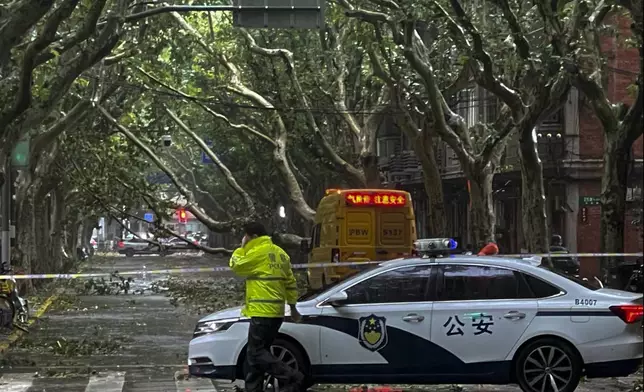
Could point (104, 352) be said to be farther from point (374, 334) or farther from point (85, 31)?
point (374, 334)

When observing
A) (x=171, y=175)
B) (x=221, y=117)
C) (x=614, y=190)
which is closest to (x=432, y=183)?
(x=614, y=190)

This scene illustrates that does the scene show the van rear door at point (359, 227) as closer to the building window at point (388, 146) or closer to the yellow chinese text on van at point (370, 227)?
the yellow chinese text on van at point (370, 227)

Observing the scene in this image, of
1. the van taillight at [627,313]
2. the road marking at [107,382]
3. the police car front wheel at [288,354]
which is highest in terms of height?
the van taillight at [627,313]

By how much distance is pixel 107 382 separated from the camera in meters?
12.6

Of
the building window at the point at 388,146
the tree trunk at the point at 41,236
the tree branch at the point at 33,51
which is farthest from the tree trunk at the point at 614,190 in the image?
the building window at the point at 388,146

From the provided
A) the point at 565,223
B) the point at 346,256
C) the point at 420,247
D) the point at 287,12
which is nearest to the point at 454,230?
the point at 565,223

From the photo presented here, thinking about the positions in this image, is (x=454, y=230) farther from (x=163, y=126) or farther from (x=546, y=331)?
(x=546, y=331)

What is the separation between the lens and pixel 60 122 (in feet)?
84.1

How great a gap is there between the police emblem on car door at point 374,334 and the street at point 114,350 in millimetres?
1440

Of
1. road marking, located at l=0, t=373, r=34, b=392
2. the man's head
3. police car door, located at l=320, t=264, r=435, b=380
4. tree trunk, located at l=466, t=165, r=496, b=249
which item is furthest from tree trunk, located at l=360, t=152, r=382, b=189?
the man's head

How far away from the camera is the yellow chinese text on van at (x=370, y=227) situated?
22.0 m

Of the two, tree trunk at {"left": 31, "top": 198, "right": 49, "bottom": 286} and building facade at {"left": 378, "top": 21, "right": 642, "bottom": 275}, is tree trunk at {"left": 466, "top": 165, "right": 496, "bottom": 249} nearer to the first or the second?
building facade at {"left": 378, "top": 21, "right": 642, "bottom": 275}

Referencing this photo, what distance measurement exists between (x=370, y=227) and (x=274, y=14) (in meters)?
6.30

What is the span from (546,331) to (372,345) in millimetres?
1703
